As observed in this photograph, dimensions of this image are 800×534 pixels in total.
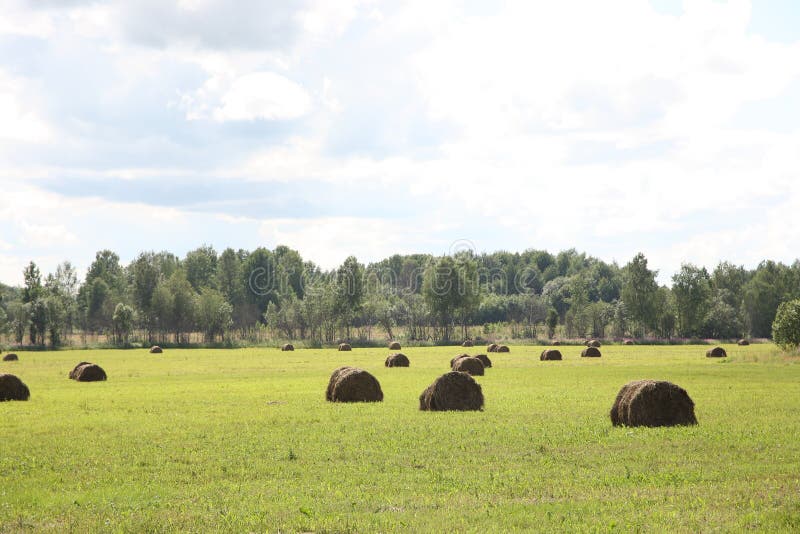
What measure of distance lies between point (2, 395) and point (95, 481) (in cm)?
2143

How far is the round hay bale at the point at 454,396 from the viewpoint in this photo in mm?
28453

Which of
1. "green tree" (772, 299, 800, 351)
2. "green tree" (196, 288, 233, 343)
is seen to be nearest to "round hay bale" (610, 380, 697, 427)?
"green tree" (772, 299, 800, 351)

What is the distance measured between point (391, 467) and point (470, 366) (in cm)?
3236

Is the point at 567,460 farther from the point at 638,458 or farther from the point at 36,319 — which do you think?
the point at 36,319

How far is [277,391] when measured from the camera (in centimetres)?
3828

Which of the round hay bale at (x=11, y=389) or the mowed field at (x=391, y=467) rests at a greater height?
the round hay bale at (x=11, y=389)

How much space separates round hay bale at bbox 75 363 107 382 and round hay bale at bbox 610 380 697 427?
113 ft

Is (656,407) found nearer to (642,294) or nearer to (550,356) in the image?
(550,356)

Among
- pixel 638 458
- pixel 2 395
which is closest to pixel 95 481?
pixel 638 458

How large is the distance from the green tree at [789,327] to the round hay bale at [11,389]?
2139 inches

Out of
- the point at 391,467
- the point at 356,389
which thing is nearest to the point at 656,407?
the point at 391,467

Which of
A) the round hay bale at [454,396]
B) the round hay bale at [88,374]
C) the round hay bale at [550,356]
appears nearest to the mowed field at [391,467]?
the round hay bale at [454,396]

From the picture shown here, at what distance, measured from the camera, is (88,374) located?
47000mm

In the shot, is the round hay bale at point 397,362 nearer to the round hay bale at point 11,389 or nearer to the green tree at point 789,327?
the round hay bale at point 11,389
